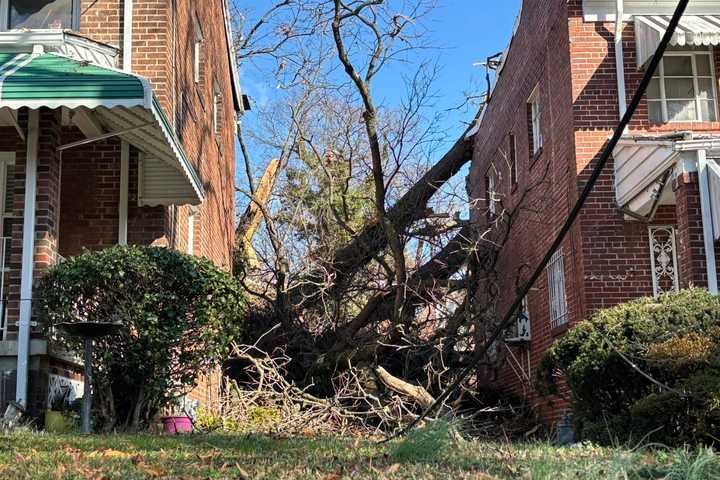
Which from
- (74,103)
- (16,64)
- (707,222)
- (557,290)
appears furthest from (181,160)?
(557,290)

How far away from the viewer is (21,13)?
10727 millimetres

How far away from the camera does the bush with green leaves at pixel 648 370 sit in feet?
22.3

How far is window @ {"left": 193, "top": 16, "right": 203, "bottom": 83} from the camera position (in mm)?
14420

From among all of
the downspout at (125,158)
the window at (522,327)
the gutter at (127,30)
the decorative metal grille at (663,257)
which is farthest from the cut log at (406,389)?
the gutter at (127,30)

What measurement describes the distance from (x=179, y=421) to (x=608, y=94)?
7.75 metres

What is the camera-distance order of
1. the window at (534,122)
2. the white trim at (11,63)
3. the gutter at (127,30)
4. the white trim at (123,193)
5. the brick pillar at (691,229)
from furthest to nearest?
1. the window at (534,122)
2. the gutter at (127,30)
3. the white trim at (123,193)
4. the brick pillar at (691,229)
5. the white trim at (11,63)

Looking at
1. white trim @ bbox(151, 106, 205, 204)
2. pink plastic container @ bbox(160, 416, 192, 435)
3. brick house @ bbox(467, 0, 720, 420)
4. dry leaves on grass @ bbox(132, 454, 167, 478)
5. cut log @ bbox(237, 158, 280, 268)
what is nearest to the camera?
dry leaves on grass @ bbox(132, 454, 167, 478)

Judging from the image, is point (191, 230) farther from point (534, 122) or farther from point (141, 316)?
point (534, 122)

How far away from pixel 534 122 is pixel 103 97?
9.35m

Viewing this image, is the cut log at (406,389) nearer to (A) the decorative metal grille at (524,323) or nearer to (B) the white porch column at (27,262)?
(A) the decorative metal grille at (524,323)

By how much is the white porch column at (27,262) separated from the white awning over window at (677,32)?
8.11 m

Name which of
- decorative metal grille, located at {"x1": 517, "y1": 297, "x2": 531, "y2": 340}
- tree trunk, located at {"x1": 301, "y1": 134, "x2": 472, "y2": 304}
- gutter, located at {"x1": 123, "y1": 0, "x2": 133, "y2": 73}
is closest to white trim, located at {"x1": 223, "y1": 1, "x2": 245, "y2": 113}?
tree trunk, located at {"x1": 301, "y1": 134, "x2": 472, "y2": 304}

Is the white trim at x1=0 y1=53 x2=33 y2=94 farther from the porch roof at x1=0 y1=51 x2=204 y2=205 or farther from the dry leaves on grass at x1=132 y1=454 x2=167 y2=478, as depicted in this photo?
the dry leaves on grass at x1=132 y1=454 x2=167 y2=478

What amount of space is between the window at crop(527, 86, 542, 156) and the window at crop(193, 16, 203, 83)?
6.07 meters
